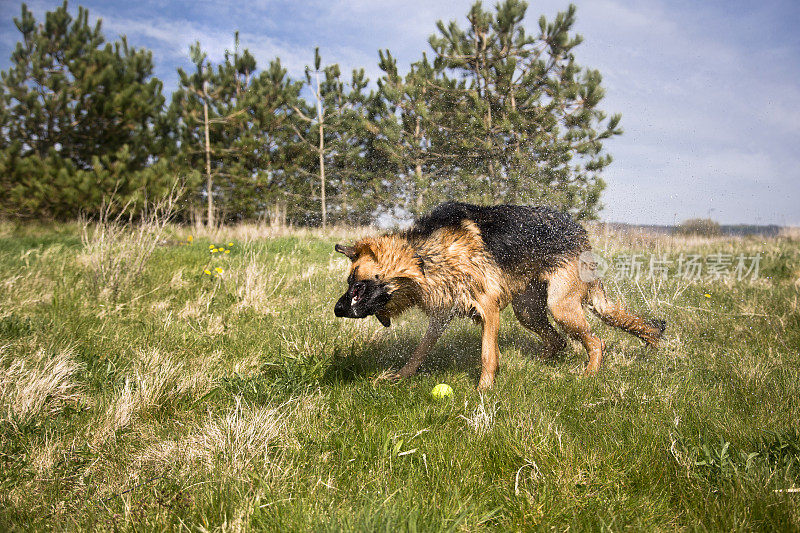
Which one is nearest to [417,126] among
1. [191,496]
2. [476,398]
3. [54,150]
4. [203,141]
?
[203,141]

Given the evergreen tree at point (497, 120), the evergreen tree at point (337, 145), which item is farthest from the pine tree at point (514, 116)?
the evergreen tree at point (337, 145)

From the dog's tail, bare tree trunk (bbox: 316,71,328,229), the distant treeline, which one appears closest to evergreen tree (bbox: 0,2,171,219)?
the distant treeline

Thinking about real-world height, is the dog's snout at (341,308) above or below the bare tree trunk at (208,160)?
below

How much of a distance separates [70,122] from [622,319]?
18743 millimetres

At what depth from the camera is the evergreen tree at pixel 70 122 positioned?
46.7ft

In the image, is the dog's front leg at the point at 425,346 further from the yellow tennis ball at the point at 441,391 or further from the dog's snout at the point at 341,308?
the dog's snout at the point at 341,308

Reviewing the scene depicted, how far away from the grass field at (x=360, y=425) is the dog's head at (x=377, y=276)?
2.04 feet

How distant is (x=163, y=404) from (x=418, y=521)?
2.02 m

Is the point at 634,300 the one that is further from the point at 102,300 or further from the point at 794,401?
the point at 102,300

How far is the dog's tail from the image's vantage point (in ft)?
13.5

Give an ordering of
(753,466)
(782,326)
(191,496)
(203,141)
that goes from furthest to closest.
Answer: (203,141) → (782,326) → (753,466) → (191,496)

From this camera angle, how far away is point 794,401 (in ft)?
9.21

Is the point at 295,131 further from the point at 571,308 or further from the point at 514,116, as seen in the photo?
the point at 571,308

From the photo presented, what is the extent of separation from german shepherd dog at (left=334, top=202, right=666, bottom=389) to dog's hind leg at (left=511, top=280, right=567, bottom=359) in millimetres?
13
